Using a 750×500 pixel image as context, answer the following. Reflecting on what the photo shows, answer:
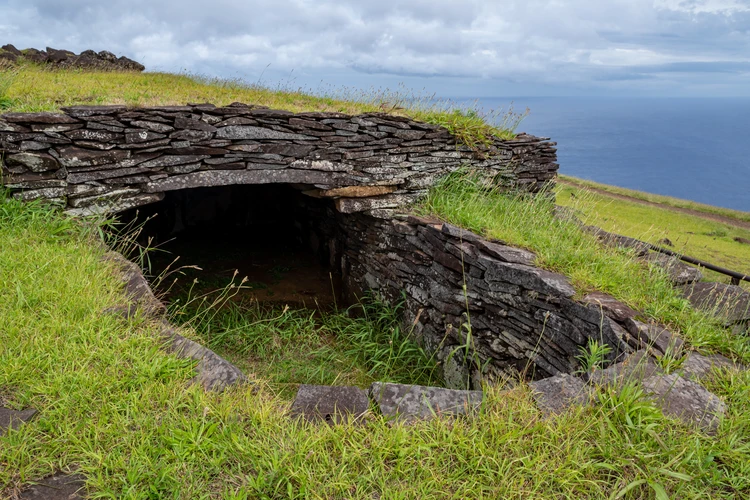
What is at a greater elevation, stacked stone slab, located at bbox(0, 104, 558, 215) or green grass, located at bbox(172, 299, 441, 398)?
stacked stone slab, located at bbox(0, 104, 558, 215)

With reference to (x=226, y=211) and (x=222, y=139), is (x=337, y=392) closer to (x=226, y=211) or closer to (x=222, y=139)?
(x=222, y=139)

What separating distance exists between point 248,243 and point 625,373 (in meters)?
9.24

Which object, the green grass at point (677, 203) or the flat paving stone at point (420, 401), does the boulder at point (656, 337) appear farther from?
the green grass at point (677, 203)

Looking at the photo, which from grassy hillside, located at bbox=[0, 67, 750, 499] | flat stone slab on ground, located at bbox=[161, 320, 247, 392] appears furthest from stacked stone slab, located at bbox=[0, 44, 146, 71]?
flat stone slab on ground, located at bbox=[161, 320, 247, 392]

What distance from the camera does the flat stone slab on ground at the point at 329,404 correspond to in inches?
106

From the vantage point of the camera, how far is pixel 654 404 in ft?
8.89

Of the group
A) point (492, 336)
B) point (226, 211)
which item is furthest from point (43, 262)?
point (226, 211)

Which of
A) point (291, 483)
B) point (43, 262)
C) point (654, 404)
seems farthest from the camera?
point (43, 262)

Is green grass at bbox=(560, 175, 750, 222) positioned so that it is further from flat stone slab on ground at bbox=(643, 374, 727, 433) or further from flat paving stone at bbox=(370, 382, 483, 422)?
flat paving stone at bbox=(370, 382, 483, 422)

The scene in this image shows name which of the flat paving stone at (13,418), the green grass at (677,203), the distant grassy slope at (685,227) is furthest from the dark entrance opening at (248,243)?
the green grass at (677,203)

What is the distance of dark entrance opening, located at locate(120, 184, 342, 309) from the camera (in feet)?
27.4

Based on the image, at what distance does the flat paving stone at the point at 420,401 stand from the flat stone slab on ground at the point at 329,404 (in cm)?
11

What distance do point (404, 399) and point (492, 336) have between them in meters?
2.67

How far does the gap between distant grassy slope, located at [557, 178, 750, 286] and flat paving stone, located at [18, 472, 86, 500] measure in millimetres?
9793
